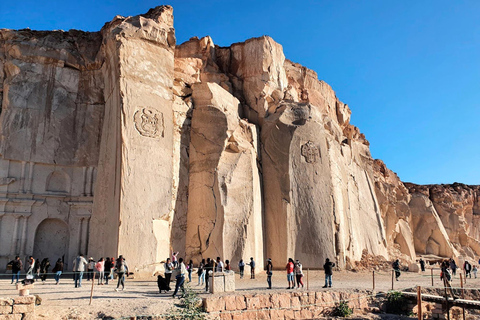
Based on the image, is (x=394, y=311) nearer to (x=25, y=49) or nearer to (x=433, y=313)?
(x=433, y=313)

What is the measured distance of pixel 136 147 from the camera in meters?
19.2

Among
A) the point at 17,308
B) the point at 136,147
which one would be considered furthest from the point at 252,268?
the point at 17,308

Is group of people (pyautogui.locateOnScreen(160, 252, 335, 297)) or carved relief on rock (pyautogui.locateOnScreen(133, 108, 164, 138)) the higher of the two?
carved relief on rock (pyautogui.locateOnScreen(133, 108, 164, 138))

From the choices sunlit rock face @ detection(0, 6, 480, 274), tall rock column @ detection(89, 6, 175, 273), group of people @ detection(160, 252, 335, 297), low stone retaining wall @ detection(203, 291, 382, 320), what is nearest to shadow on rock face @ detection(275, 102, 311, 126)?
sunlit rock face @ detection(0, 6, 480, 274)

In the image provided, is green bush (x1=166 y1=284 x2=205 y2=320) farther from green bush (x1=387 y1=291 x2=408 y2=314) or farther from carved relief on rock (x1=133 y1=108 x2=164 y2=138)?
carved relief on rock (x1=133 y1=108 x2=164 y2=138)

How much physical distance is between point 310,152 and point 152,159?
8.87m

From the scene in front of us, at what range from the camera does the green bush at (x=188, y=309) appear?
10.7 metres

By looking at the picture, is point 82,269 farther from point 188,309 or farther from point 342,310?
point 342,310

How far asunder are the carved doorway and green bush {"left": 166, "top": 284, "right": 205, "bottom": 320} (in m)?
11.4

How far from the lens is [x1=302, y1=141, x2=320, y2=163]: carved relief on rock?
24.0 metres

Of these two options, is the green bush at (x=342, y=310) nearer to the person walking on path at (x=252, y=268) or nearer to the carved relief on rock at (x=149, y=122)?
the person walking on path at (x=252, y=268)

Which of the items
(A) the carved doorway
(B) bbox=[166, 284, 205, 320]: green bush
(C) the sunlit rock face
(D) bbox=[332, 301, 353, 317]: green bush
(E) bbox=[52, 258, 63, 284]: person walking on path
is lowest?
(D) bbox=[332, 301, 353, 317]: green bush

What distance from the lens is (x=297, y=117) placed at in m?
25.1

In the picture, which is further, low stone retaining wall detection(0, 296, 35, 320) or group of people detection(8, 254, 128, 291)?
group of people detection(8, 254, 128, 291)
